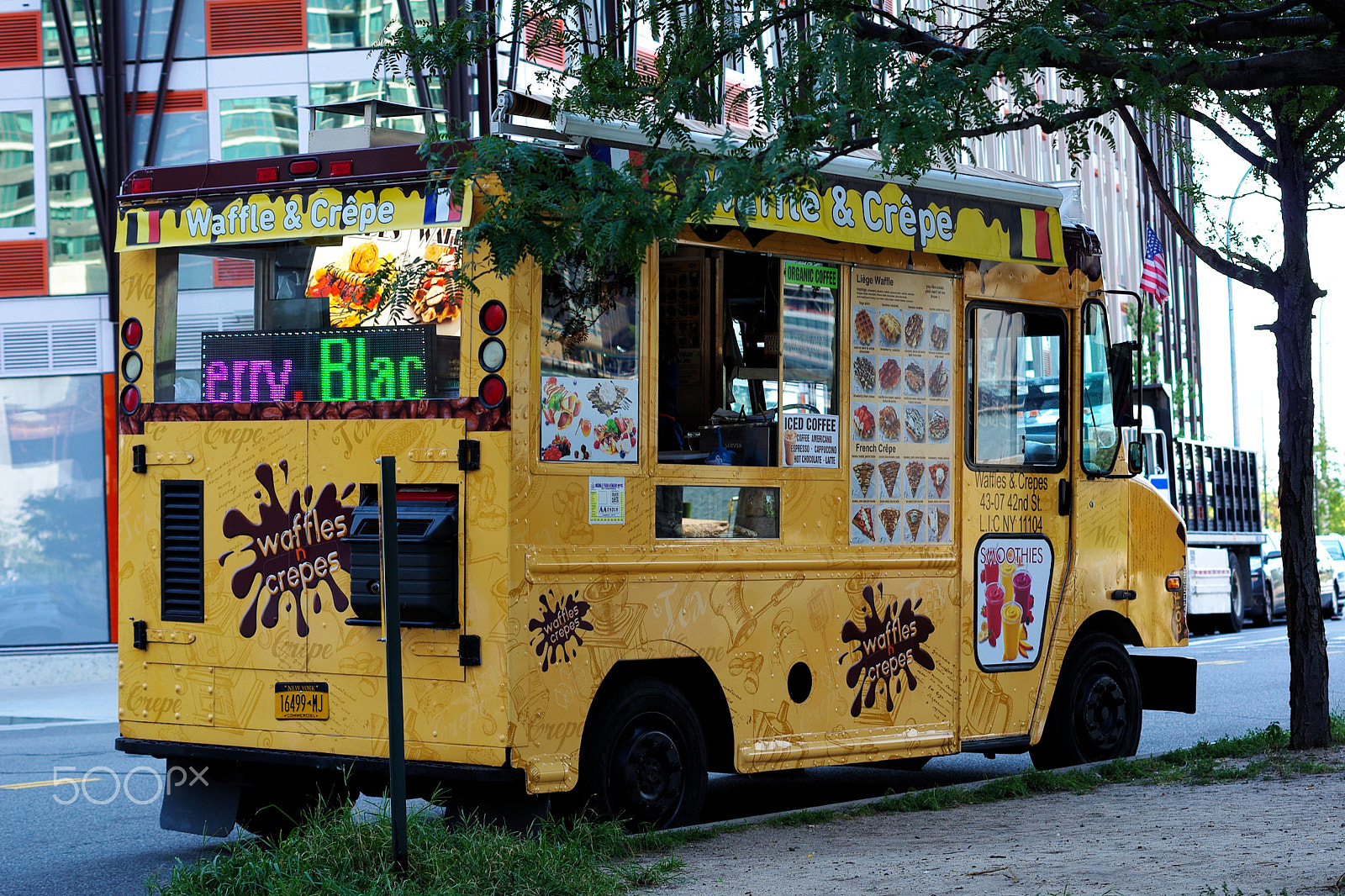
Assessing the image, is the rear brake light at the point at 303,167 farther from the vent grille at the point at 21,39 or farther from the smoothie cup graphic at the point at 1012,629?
the vent grille at the point at 21,39

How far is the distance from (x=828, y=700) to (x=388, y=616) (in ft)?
10.1

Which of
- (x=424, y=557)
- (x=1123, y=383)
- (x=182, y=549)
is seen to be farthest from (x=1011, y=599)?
(x=182, y=549)

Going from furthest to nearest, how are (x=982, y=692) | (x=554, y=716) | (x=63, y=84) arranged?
(x=63, y=84)
(x=982, y=692)
(x=554, y=716)

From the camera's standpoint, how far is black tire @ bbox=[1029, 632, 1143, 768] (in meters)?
9.15

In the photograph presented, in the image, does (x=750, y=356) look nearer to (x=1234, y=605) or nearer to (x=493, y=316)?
(x=493, y=316)

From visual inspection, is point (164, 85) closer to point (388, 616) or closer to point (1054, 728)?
point (1054, 728)

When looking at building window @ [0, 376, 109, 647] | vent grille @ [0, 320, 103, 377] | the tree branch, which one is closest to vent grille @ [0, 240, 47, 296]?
vent grille @ [0, 320, 103, 377]

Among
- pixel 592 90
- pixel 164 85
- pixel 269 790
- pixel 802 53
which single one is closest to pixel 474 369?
pixel 592 90

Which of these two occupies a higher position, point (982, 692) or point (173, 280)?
point (173, 280)

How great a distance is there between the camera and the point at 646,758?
23.1 ft

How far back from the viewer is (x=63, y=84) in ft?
73.3

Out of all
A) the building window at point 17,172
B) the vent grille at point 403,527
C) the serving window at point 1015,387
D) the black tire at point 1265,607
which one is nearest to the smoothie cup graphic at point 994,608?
the serving window at point 1015,387

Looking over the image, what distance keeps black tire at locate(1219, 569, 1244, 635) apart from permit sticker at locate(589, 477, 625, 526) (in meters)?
25.0

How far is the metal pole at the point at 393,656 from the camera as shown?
17.2 ft
